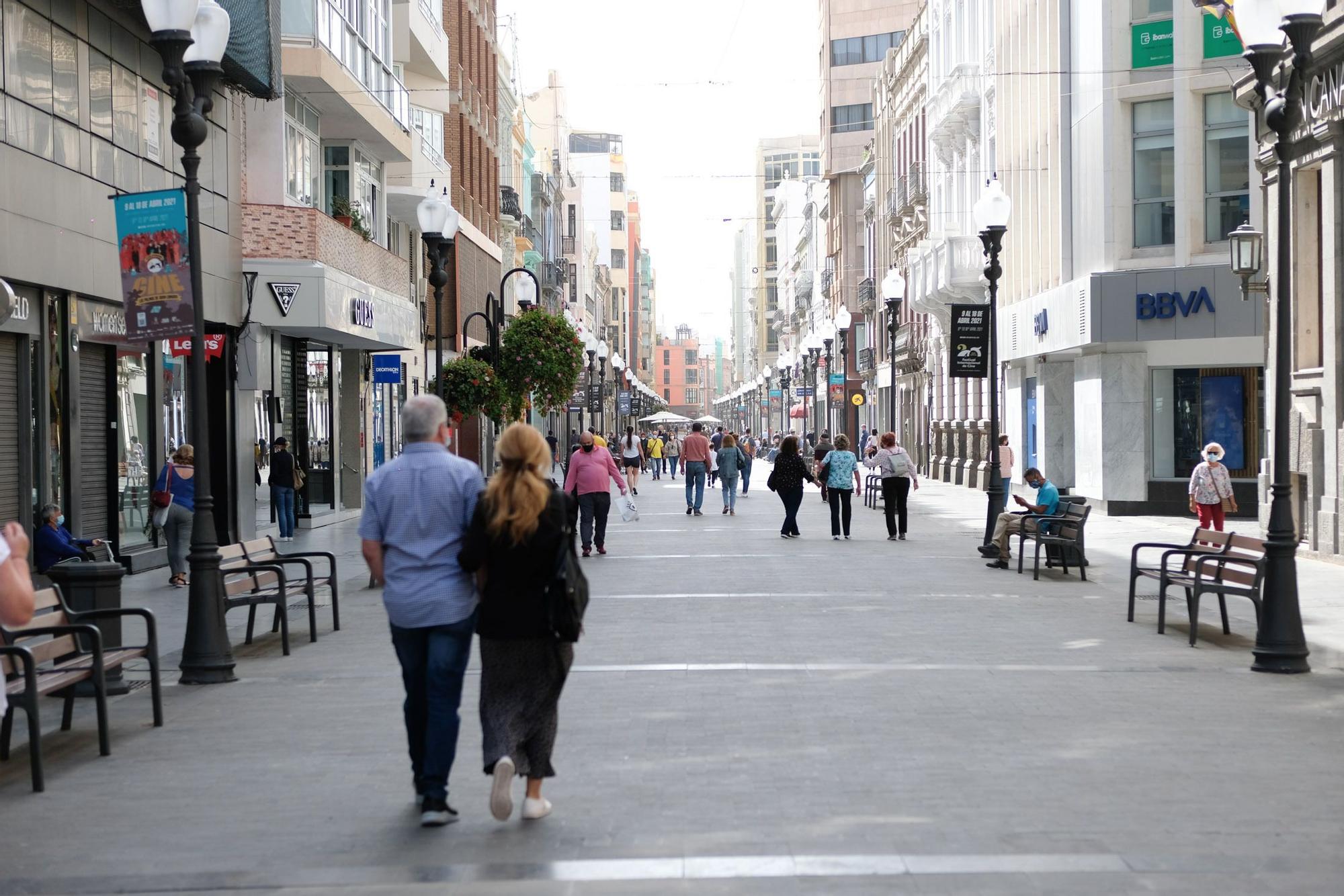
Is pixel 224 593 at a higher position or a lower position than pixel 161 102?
lower

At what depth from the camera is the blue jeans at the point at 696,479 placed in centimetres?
3288

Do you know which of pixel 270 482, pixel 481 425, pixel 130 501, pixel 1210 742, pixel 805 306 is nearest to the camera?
pixel 1210 742

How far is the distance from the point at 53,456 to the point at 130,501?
9.49 feet

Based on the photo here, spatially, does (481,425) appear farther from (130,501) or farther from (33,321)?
(33,321)

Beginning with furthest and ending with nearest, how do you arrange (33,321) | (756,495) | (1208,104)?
(756,495)
(1208,104)
(33,321)

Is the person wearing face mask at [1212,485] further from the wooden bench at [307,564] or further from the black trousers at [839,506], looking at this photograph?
the wooden bench at [307,564]

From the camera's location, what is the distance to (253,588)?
13.4m

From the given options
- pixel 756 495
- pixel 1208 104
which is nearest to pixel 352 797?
pixel 1208 104

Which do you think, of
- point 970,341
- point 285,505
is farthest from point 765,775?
point 970,341

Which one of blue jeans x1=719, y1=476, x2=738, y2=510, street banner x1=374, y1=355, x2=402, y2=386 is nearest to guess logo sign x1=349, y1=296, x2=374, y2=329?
street banner x1=374, y1=355, x2=402, y2=386

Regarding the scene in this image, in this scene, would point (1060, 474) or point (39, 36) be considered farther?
point (1060, 474)

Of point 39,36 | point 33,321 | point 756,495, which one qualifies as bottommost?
point 756,495

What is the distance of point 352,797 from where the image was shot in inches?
292

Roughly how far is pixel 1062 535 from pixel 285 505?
1266cm
